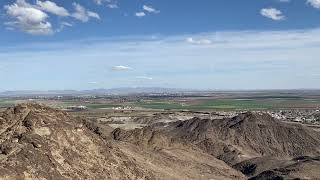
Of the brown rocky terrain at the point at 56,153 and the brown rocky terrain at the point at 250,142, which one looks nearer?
the brown rocky terrain at the point at 56,153

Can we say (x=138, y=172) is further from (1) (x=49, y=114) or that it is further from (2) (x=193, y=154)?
(2) (x=193, y=154)

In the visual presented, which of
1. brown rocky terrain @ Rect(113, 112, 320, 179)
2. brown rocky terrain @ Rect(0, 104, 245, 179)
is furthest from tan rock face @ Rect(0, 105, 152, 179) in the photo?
brown rocky terrain @ Rect(113, 112, 320, 179)

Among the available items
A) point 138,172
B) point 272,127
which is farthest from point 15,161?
point 272,127

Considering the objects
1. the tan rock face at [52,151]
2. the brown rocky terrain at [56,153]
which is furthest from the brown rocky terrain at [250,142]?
the tan rock face at [52,151]

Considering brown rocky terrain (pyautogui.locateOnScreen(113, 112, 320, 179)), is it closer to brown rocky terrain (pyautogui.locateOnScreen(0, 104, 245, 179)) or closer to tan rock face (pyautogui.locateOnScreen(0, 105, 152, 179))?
brown rocky terrain (pyautogui.locateOnScreen(0, 104, 245, 179))

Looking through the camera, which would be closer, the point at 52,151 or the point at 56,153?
the point at 52,151

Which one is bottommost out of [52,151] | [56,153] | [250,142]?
Result: [250,142]

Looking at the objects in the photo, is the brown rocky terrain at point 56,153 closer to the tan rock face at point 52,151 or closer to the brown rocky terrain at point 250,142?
the tan rock face at point 52,151

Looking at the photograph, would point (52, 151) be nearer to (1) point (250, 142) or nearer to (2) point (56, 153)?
(2) point (56, 153)

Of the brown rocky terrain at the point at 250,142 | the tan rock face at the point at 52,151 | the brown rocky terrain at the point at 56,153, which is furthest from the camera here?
the brown rocky terrain at the point at 250,142

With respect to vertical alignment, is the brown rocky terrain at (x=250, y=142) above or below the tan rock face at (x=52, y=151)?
below

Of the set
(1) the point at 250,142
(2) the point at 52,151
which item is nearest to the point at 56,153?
(2) the point at 52,151

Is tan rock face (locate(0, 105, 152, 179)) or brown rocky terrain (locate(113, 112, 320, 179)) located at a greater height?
tan rock face (locate(0, 105, 152, 179))
